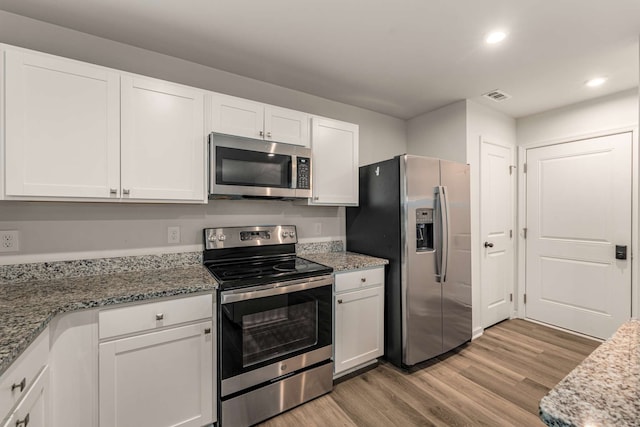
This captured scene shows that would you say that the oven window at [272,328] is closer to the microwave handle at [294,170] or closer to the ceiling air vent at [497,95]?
the microwave handle at [294,170]

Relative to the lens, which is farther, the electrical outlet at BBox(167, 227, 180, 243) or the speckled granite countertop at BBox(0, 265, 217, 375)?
the electrical outlet at BBox(167, 227, 180, 243)

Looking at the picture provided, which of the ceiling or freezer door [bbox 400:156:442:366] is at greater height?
the ceiling

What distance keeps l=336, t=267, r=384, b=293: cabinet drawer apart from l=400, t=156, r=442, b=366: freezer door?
0.66ft

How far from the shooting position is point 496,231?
3.23m

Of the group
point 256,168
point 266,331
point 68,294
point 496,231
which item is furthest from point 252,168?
point 496,231

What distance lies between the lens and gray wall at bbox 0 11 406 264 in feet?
5.54

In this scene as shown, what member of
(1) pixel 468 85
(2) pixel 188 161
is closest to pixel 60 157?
(2) pixel 188 161

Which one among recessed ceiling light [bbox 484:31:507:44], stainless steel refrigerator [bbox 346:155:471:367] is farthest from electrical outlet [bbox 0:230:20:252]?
recessed ceiling light [bbox 484:31:507:44]

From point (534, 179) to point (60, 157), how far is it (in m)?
4.31

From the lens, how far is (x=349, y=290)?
2.22 meters

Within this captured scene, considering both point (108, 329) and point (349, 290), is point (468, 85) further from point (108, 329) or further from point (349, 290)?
point (108, 329)

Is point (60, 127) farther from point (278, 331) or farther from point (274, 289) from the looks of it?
point (278, 331)

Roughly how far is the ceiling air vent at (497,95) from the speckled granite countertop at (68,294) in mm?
3004

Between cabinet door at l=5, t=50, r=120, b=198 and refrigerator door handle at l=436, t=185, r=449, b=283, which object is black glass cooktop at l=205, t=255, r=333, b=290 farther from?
refrigerator door handle at l=436, t=185, r=449, b=283
